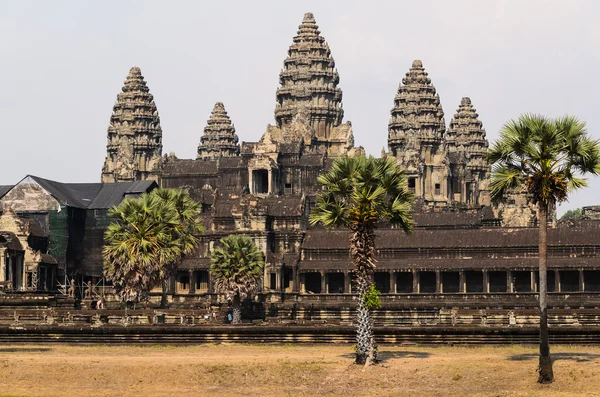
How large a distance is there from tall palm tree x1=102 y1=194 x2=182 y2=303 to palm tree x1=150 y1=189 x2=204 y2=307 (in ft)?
1.99

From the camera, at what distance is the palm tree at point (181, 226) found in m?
81.8

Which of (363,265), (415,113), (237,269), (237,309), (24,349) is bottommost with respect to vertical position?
(24,349)

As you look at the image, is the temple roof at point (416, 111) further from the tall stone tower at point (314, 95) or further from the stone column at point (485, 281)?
the stone column at point (485, 281)

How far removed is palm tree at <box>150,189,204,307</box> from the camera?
81812 mm

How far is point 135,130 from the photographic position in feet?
635

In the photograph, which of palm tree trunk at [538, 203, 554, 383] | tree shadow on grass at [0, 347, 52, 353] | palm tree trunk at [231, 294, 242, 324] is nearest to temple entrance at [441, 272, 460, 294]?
palm tree trunk at [231, 294, 242, 324]

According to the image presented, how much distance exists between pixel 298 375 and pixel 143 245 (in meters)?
32.4

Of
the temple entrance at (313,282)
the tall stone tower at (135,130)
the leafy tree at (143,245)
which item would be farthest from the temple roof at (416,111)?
the leafy tree at (143,245)

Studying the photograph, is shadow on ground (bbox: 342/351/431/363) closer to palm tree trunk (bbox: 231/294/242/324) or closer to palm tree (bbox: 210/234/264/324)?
palm tree trunk (bbox: 231/294/242/324)

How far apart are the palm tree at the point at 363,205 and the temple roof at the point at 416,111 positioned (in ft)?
390

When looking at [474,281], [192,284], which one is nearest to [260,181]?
[192,284]

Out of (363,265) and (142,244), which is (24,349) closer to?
(363,265)

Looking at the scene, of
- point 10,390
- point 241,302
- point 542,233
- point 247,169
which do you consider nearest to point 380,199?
point 542,233

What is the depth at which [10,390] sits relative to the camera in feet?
151
